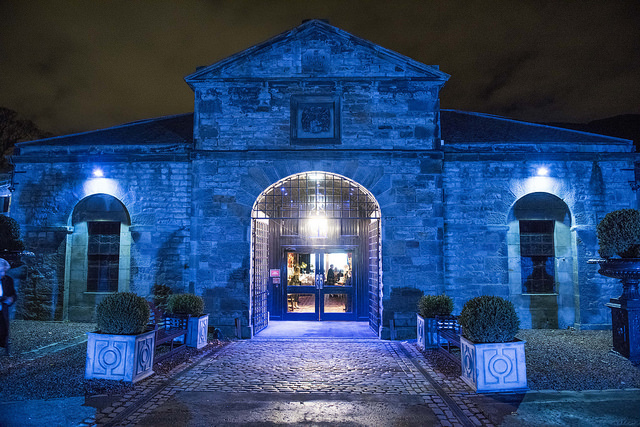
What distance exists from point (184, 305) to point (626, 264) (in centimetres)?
902

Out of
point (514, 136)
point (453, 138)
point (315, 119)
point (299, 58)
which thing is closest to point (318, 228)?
point (315, 119)

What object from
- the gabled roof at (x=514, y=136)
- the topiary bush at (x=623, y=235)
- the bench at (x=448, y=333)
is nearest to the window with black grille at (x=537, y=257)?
the gabled roof at (x=514, y=136)

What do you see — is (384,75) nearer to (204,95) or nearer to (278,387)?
(204,95)

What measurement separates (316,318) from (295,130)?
239 inches

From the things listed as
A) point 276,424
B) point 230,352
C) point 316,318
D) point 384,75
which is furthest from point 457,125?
point 276,424

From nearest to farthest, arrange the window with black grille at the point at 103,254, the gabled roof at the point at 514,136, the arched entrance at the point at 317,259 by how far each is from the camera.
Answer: the gabled roof at the point at 514,136
the window with black grille at the point at 103,254
the arched entrance at the point at 317,259

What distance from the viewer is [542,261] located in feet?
39.2

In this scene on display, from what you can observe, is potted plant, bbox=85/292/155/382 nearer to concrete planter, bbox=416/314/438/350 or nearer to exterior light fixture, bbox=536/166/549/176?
concrete planter, bbox=416/314/438/350

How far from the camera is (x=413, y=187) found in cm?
1106

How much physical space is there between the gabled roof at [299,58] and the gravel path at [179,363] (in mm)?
7154

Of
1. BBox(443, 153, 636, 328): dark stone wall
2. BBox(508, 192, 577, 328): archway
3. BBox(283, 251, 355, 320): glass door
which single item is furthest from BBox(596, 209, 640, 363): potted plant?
BBox(283, 251, 355, 320): glass door

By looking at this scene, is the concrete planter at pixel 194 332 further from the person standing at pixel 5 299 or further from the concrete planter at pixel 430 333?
the concrete planter at pixel 430 333

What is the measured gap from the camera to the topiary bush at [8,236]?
337 inches

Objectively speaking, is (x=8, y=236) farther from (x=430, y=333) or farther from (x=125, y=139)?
(x=430, y=333)
